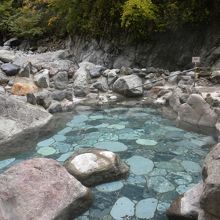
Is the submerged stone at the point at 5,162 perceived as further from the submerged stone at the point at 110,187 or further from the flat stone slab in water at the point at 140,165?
the flat stone slab in water at the point at 140,165

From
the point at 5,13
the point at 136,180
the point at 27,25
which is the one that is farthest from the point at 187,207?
the point at 5,13

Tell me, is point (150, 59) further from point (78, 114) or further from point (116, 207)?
point (116, 207)

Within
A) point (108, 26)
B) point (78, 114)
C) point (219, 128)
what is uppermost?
point (108, 26)

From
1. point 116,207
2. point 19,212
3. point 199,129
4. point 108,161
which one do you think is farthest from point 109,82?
point 19,212

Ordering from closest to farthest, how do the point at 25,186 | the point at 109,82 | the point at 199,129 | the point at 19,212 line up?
1. the point at 19,212
2. the point at 25,186
3. the point at 199,129
4. the point at 109,82

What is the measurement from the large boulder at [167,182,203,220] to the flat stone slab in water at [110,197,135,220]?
46 centimetres

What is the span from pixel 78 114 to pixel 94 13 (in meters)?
5.33

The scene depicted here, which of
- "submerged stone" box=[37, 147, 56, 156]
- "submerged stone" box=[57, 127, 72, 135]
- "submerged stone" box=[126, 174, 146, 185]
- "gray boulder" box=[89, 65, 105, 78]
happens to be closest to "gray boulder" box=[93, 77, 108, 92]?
"gray boulder" box=[89, 65, 105, 78]

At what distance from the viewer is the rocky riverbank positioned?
6.15 m

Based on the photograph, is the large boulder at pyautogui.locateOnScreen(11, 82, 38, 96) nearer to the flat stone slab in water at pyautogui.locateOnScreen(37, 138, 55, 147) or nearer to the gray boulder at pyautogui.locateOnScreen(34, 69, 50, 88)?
the gray boulder at pyautogui.locateOnScreen(34, 69, 50, 88)

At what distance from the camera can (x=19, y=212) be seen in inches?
126

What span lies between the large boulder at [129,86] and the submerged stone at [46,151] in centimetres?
340

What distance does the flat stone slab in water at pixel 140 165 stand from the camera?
456 cm

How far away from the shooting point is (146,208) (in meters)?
3.74
